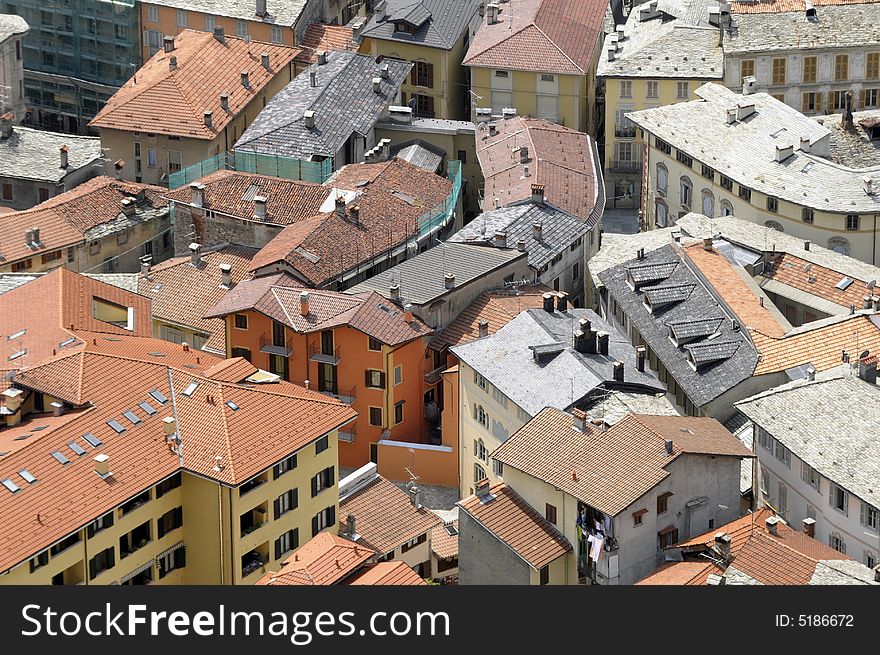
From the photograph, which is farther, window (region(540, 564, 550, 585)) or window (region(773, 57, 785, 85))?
window (region(773, 57, 785, 85))

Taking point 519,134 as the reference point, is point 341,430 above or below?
below

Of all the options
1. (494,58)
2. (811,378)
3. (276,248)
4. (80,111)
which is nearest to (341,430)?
(276,248)

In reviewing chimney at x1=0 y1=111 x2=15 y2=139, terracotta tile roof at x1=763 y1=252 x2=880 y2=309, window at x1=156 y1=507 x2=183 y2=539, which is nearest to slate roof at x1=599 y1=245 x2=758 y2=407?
terracotta tile roof at x1=763 y1=252 x2=880 y2=309

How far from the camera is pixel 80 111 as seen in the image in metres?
198

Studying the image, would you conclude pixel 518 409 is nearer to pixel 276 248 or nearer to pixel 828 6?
pixel 276 248

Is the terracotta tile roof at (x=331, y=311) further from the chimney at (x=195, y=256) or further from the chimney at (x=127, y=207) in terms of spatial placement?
the chimney at (x=127, y=207)

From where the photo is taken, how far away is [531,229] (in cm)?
15988

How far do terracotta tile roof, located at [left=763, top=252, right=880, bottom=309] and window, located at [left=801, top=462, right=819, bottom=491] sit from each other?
70.9 ft

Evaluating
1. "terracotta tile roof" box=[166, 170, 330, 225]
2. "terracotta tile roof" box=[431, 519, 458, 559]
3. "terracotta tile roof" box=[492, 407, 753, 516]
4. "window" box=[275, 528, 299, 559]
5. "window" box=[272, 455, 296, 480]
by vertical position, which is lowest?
"terracotta tile roof" box=[431, 519, 458, 559]

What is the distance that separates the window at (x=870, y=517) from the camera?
4845 inches

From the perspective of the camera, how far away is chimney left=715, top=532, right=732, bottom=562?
122188 mm

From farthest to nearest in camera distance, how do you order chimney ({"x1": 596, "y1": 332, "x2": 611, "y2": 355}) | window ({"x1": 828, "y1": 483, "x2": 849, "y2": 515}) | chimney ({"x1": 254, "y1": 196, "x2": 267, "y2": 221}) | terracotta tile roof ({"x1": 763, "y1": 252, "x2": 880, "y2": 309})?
chimney ({"x1": 254, "y1": 196, "x2": 267, "y2": 221}) < terracotta tile roof ({"x1": 763, "y1": 252, "x2": 880, "y2": 309}) < chimney ({"x1": 596, "y1": 332, "x2": 611, "y2": 355}) < window ({"x1": 828, "y1": 483, "x2": 849, "y2": 515})

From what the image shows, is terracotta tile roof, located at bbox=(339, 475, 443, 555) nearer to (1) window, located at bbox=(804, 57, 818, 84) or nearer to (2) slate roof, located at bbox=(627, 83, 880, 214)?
(2) slate roof, located at bbox=(627, 83, 880, 214)

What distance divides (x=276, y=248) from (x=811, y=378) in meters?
38.9
